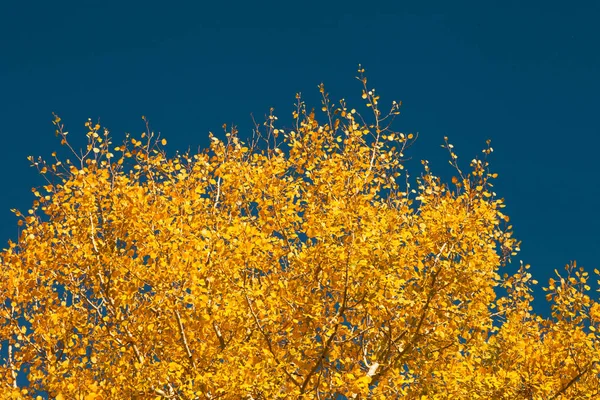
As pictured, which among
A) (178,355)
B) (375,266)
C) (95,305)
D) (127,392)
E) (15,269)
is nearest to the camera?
(375,266)

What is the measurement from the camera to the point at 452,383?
24.5 feet

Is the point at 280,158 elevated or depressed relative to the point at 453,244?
elevated

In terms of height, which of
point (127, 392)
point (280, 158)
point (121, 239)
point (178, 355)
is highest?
point (280, 158)

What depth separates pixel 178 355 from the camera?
8.42 m

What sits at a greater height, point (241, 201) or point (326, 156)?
point (326, 156)

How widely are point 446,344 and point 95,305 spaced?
4450 mm

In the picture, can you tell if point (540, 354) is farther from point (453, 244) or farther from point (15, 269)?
point (15, 269)

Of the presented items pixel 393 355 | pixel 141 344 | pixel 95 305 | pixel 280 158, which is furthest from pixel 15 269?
pixel 393 355

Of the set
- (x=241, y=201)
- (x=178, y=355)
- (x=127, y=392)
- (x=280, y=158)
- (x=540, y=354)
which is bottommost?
(x=127, y=392)

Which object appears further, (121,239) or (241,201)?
(241,201)

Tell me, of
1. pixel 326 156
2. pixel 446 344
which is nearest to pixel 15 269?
pixel 326 156

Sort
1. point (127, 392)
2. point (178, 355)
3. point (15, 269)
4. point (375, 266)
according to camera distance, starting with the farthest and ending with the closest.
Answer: point (15, 269), point (178, 355), point (127, 392), point (375, 266)

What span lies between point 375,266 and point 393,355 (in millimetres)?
2145

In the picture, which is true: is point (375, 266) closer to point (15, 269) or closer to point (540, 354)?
point (540, 354)
